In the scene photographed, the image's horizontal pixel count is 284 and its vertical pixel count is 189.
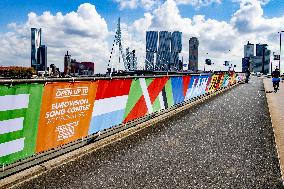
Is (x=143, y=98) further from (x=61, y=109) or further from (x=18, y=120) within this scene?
(x=18, y=120)

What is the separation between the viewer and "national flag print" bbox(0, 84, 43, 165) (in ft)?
20.7

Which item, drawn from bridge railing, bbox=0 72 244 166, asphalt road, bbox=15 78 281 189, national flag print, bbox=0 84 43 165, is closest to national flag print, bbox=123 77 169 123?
bridge railing, bbox=0 72 244 166

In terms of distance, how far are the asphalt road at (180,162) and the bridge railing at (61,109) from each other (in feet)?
2.36

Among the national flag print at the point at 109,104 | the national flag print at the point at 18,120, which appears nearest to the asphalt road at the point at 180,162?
the national flag print at the point at 18,120

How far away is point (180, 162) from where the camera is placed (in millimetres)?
7668

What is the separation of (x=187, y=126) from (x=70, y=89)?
543 centimetres

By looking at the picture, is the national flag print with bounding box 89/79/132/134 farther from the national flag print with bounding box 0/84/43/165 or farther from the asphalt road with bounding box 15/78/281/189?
the national flag print with bounding box 0/84/43/165

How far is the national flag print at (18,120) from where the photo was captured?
630cm

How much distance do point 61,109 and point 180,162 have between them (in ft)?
9.41

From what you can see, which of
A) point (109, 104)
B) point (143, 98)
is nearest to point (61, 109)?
point (109, 104)

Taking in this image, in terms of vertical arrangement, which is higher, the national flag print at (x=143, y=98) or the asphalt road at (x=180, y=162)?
the national flag print at (x=143, y=98)

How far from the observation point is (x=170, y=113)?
15797mm

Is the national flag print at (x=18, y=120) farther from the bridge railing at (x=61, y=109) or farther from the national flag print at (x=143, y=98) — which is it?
the national flag print at (x=143, y=98)

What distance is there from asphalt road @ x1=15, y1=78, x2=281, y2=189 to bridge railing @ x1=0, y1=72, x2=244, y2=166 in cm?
72
